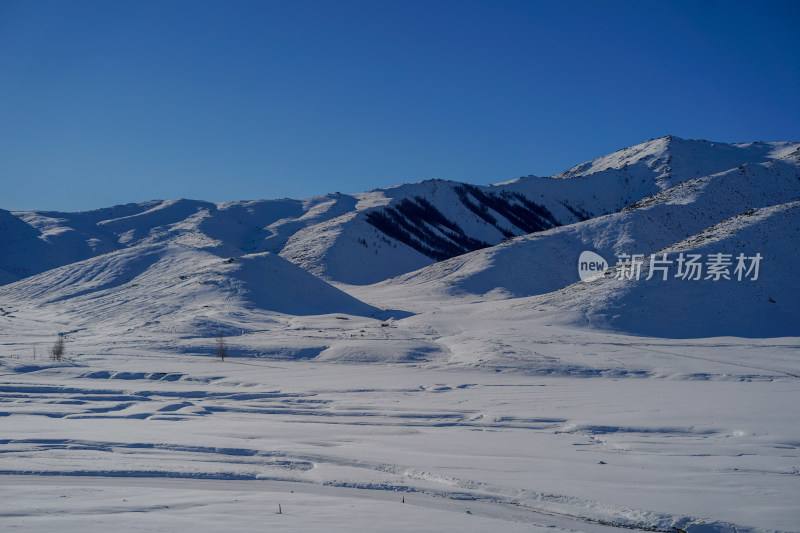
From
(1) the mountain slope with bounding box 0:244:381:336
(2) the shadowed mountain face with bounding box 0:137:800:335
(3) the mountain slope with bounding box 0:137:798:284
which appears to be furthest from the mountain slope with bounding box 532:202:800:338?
(3) the mountain slope with bounding box 0:137:798:284

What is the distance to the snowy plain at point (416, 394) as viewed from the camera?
746 cm

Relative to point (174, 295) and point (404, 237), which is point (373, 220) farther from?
point (174, 295)

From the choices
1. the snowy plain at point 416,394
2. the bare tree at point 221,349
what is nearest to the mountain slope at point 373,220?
the snowy plain at point 416,394

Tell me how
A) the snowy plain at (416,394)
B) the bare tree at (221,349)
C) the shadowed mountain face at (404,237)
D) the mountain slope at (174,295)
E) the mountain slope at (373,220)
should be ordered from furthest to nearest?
the mountain slope at (373,220) < the shadowed mountain face at (404,237) < the mountain slope at (174,295) < the bare tree at (221,349) < the snowy plain at (416,394)

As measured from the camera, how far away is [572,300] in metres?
32.7

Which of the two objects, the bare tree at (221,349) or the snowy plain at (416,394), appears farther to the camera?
the bare tree at (221,349)

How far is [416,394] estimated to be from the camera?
16.1 m

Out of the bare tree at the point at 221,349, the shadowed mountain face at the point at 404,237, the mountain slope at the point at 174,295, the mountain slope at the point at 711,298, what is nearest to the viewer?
the bare tree at the point at 221,349

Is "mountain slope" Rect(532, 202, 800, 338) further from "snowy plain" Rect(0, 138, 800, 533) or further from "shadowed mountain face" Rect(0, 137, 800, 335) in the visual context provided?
"shadowed mountain face" Rect(0, 137, 800, 335)

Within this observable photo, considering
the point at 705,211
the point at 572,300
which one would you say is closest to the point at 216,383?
the point at 572,300

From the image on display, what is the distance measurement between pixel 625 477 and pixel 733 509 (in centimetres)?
152

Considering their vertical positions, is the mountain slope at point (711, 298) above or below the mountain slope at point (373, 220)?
below

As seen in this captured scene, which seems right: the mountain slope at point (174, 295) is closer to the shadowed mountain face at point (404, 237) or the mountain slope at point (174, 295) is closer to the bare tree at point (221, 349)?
the shadowed mountain face at point (404, 237)

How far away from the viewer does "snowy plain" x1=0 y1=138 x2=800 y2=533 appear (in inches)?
294
